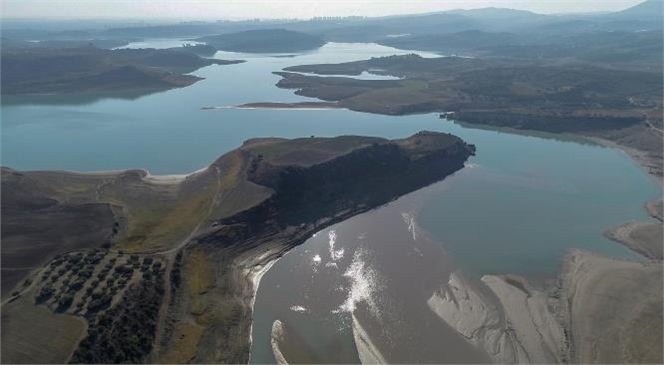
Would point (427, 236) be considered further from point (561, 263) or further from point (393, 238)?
point (561, 263)

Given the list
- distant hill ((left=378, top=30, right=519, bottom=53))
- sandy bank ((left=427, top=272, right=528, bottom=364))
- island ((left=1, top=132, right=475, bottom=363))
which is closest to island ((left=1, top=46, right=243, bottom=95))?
island ((left=1, top=132, right=475, bottom=363))

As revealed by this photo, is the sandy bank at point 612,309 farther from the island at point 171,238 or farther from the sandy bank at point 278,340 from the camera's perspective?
the island at point 171,238

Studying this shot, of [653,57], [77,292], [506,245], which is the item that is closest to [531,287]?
[506,245]

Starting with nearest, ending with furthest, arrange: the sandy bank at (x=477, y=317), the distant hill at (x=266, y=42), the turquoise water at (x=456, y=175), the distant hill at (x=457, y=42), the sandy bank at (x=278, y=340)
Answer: the sandy bank at (x=278, y=340), the sandy bank at (x=477, y=317), the turquoise water at (x=456, y=175), the distant hill at (x=266, y=42), the distant hill at (x=457, y=42)

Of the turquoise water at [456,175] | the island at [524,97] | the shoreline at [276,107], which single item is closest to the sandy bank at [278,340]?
the turquoise water at [456,175]

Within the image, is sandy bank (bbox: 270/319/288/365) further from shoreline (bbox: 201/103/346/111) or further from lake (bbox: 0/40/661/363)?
shoreline (bbox: 201/103/346/111)

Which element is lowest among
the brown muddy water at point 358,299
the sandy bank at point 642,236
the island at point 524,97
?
the brown muddy water at point 358,299

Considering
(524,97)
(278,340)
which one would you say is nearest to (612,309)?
(278,340)
